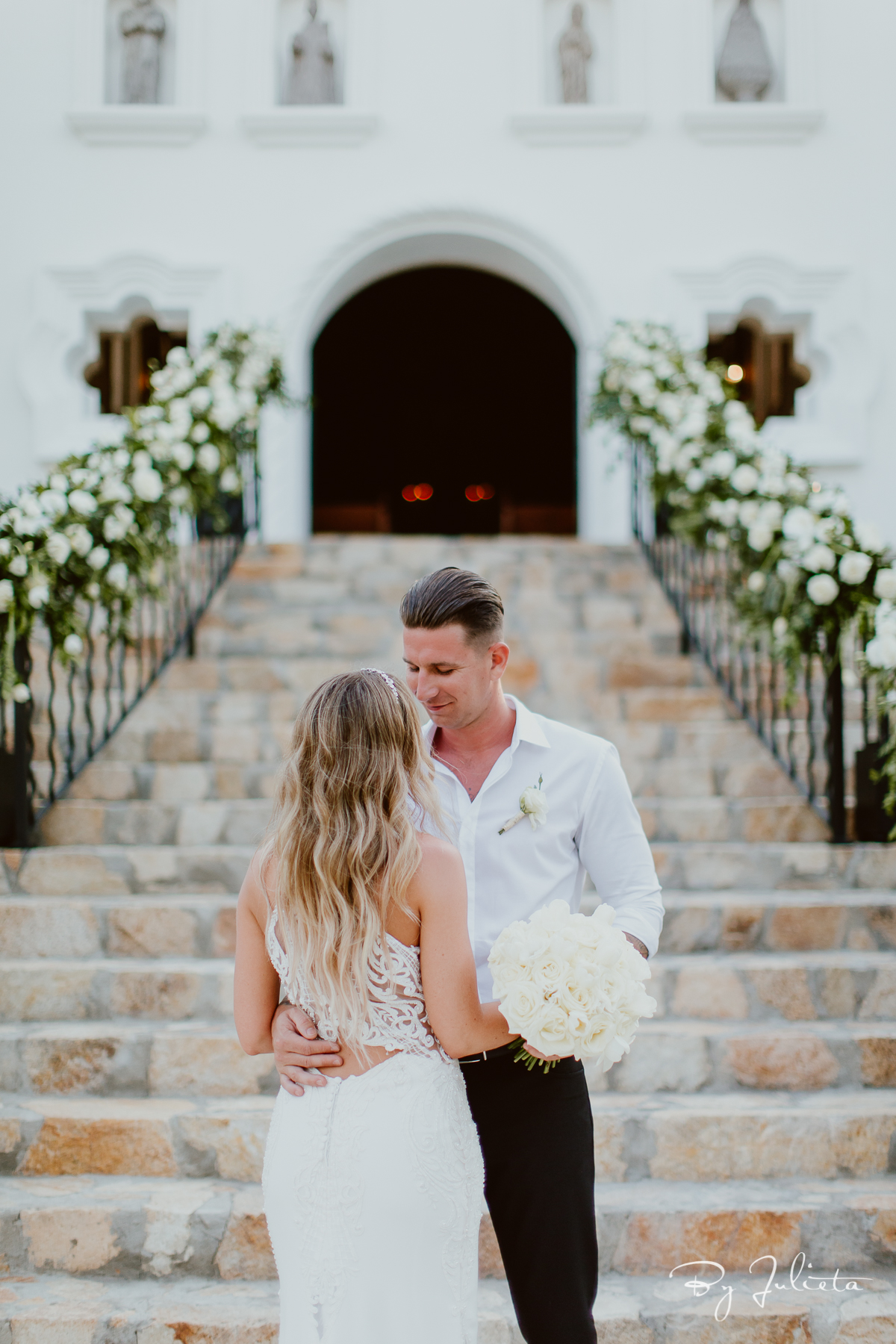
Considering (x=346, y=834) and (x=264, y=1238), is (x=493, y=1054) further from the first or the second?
(x=264, y=1238)

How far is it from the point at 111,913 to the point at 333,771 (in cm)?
243

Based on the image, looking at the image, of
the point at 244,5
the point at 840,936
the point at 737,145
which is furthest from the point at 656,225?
the point at 840,936

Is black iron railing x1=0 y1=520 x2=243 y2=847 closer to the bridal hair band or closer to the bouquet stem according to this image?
the bridal hair band

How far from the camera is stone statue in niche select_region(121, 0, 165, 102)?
8.38m

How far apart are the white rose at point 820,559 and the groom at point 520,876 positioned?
2.54m

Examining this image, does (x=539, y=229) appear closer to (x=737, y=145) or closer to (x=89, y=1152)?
(x=737, y=145)

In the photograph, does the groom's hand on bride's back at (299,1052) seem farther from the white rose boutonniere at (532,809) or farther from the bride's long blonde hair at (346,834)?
the white rose boutonniere at (532,809)

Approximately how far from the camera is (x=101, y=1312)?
2.53 metres

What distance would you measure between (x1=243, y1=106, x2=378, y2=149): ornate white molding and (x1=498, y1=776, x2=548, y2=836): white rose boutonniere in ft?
25.8

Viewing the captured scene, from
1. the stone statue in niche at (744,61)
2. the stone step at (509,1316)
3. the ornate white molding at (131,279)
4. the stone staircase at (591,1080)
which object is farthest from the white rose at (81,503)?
the stone statue in niche at (744,61)

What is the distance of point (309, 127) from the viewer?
8.23m

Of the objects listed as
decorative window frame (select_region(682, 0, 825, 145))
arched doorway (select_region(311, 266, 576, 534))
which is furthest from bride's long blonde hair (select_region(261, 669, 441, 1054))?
arched doorway (select_region(311, 266, 576, 534))

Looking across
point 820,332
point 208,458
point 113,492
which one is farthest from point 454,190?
point 113,492

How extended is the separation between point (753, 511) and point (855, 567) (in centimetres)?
85
